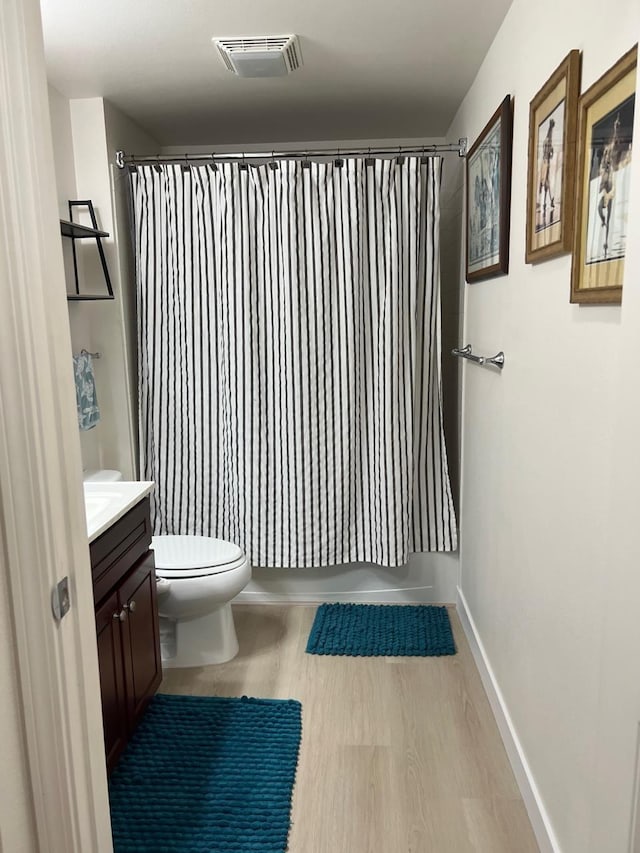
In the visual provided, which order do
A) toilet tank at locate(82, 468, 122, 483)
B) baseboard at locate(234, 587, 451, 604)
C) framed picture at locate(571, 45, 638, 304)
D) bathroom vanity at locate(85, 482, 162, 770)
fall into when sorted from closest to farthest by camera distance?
framed picture at locate(571, 45, 638, 304) → bathroom vanity at locate(85, 482, 162, 770) → toilet tank at locate(82, 468, 122, 483) → baseboard at locate(234, 587, 451, 604)

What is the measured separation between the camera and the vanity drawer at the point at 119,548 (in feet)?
6.09

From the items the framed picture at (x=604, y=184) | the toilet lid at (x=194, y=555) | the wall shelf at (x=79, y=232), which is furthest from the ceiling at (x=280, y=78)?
the toilet lid at (x=194, y=555)

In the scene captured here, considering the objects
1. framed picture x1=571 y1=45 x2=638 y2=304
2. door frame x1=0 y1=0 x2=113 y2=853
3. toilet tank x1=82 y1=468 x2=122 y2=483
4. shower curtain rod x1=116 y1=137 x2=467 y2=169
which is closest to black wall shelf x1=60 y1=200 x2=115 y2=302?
shower curtain rod x1=116 y1=137 x2=467 y2=169

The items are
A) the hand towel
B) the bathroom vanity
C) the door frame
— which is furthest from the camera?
the hand towel

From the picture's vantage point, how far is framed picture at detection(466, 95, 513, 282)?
2014 millimetres

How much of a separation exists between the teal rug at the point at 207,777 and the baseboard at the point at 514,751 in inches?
25.5

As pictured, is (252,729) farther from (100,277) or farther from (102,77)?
(102,77)

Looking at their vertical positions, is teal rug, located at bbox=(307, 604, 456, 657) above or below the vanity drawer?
below

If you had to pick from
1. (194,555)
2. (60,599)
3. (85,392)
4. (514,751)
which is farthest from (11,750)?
(85,392)

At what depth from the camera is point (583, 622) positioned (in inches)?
54.8

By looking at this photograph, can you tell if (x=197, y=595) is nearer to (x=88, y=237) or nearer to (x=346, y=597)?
(x=346, y=597)

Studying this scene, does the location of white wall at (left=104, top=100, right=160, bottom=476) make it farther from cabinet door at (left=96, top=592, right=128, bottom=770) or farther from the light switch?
the light switch

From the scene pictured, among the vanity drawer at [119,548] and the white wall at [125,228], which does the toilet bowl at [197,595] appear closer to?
the vanity drawer at [119,548]

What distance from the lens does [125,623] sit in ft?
6.72
